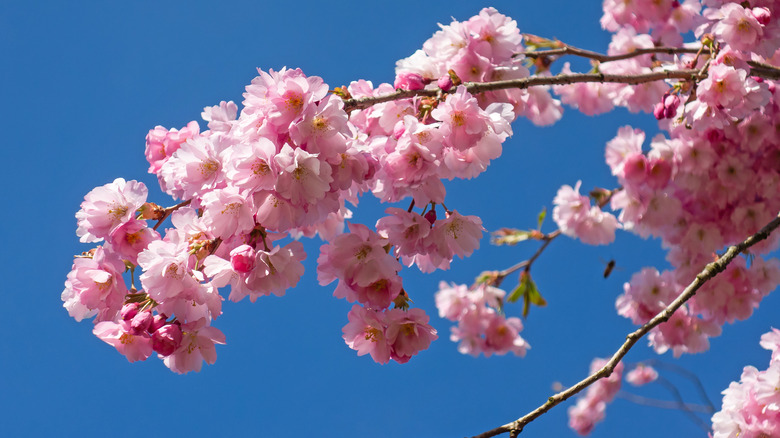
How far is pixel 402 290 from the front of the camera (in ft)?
5.28

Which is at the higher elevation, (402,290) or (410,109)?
(410,109)

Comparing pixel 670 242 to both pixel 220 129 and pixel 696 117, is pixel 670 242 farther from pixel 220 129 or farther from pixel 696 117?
pixel 220 129

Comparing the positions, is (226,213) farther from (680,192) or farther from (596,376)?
(680,192)

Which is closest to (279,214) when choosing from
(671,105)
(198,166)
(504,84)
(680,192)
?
(198,166)

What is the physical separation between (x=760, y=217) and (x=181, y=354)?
2553 mm

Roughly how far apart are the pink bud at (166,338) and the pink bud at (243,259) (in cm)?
19

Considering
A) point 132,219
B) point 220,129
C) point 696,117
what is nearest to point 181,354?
point 132,219

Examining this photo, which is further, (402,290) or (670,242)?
(670,242)

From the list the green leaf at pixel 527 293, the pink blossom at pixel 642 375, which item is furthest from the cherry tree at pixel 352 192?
the pink blossom at pixel 642 375

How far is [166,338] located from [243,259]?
9.3 inches

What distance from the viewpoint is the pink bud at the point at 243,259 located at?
137 centimetres

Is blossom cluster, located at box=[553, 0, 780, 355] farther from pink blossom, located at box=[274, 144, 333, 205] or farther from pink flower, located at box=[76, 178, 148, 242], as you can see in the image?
pink flower, located at box=[76, 178, 148, 242]

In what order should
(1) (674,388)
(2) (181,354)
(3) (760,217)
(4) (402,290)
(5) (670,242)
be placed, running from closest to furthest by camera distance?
(2) (181,354) < (4) (402,290) < (3) (760,217) < (5) (670,242) < (1) (674,388)

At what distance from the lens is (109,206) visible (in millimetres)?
1503
